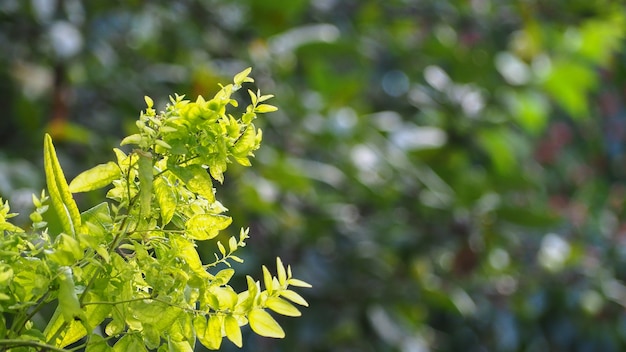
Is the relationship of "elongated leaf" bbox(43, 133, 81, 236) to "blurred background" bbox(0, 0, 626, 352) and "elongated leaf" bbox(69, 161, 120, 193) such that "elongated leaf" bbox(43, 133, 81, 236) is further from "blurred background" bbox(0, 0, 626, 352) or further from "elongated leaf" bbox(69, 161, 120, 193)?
"blurred background" bbox(0, 0, 626, 352)

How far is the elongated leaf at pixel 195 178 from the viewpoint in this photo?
0.37 m

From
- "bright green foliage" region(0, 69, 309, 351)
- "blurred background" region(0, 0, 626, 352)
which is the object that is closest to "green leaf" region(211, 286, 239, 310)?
"bright green foliage" region(0, 69, 309, 351)

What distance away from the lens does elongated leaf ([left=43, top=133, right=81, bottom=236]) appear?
14.8 inches

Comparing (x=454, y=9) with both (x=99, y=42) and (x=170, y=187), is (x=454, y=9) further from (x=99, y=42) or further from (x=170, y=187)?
(x=170, y=187)

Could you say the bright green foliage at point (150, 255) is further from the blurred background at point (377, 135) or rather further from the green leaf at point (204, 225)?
the blurred background at point (377, 135)

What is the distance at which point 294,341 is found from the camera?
162 cm

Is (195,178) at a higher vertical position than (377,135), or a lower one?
higher

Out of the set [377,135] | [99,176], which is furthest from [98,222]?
[377,135]

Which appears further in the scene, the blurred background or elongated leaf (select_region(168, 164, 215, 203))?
the blurred background

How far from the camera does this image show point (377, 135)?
166 cm

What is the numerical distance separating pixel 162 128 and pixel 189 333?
0.08m

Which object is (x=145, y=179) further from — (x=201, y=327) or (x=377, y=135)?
(x=377, y=135)

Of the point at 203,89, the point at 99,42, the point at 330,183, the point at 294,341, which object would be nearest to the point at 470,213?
the point at 330,183

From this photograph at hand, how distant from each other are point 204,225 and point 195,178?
0.7 inches
